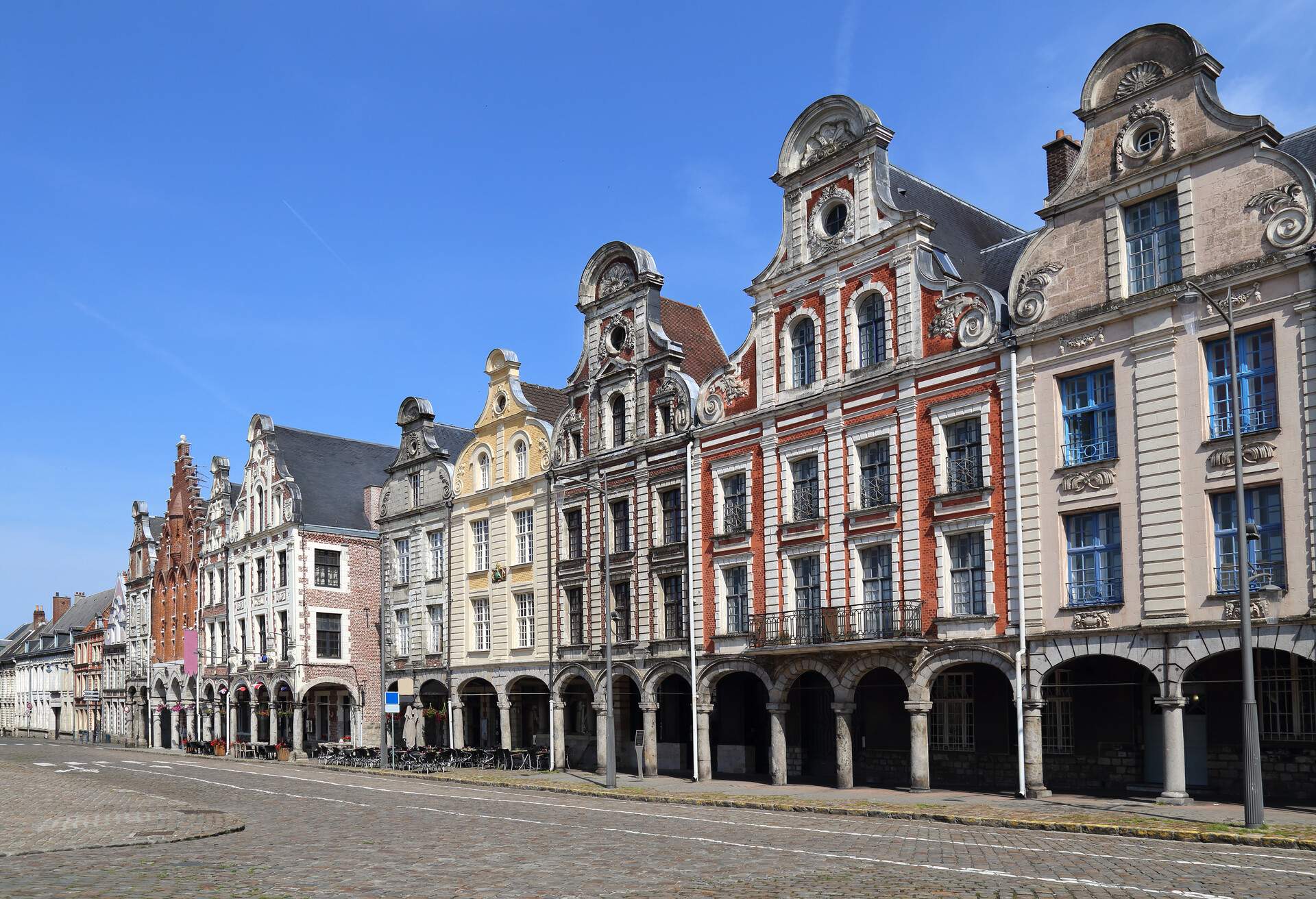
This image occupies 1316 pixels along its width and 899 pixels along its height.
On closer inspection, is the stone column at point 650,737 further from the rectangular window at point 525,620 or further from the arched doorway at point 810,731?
the rectangular window at point 525,620

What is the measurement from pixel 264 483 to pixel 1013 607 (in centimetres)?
4352

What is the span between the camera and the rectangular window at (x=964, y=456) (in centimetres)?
2981

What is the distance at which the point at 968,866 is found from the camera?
16.2 meters

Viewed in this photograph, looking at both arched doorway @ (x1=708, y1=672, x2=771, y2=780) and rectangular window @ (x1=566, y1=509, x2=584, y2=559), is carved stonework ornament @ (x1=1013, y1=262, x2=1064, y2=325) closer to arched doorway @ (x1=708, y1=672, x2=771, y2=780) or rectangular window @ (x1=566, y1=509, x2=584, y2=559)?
arched doorway @ (x1=708, y1=672, x2=771, y2=780)

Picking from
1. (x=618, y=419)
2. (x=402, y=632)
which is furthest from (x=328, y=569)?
(x=618, y=419)

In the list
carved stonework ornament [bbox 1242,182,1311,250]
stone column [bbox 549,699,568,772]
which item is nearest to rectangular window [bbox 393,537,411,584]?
stone column [bbox 549,699,568,772]

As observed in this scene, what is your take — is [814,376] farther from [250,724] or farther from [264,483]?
[250,724]

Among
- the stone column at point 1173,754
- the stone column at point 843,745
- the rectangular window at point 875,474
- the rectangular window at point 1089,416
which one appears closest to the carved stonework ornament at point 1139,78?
the rectangular window at point 1089,416

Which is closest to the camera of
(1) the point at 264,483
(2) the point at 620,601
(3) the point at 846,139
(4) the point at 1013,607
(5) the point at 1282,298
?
(5) the point at 1282,298

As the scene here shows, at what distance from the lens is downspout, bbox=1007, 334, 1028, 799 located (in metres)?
27.7

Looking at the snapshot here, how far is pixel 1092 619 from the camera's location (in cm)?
2683

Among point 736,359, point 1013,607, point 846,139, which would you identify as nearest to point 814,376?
point 736,359

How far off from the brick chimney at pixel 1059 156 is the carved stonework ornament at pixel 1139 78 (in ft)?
16.4

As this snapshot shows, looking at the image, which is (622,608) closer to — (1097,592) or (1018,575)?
(1018,575)
